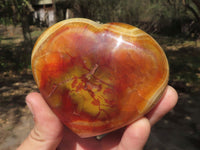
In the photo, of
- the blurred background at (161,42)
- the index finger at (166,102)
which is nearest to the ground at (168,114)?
the blurred background at (161,42)

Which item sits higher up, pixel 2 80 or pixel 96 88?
pixel 96 88

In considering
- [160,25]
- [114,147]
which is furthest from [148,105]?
[160,25]

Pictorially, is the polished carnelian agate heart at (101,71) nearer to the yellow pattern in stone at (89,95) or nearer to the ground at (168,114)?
the yellow pattern in stone at (89,95)

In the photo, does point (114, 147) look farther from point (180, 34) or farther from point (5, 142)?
point (180, 34)

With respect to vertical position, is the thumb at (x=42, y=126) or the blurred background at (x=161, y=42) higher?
the thumb at (x=42, y=126)

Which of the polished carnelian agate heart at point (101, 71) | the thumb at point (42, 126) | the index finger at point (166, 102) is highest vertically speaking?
the polished carnelian agate heart at point (101, 71)

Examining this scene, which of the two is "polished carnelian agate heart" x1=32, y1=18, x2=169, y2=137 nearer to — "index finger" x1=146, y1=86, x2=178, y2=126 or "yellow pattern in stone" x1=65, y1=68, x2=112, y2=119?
"yellow pattern in stone" x1=65, y1=68, x2=112, y2=119
